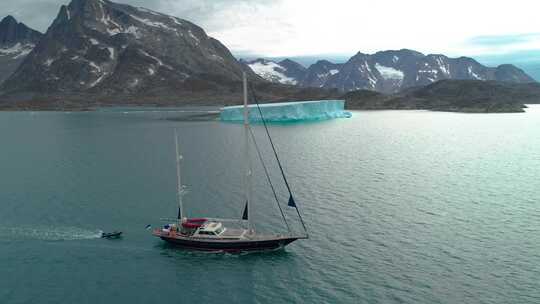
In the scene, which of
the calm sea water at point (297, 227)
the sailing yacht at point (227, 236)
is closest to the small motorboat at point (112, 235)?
the calm sea water at point (297, 227)

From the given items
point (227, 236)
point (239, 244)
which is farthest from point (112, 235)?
point (239, 244)

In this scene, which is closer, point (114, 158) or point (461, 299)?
point (461, 299)

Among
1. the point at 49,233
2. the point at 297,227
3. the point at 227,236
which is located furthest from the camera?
the point at 297,227

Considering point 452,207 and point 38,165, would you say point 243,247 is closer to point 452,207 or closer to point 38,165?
point 452,207

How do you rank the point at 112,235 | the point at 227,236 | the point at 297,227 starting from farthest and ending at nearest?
Result: 1. the point at 297,227
2. the point at 112,235
3. the point at 227,236

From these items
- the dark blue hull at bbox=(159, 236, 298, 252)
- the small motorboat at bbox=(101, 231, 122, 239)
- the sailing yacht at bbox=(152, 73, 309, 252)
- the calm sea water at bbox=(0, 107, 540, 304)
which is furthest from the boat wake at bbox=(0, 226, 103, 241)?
the dark blue hull at bbox=(159, 236, 298, 252)

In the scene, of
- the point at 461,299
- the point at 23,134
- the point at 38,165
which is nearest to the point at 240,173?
the point at 38,165

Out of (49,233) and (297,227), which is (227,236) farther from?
A: (49,233)
